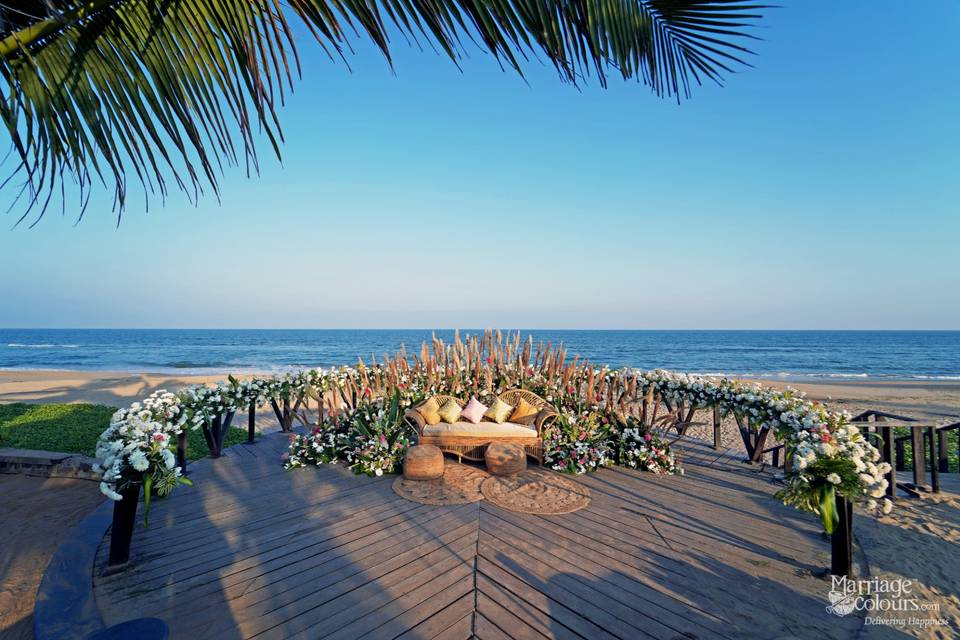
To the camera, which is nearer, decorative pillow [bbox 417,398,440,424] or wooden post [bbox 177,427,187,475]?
wooden post [bbox 177,427,187,475]

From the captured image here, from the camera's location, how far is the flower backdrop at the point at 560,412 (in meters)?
3.56

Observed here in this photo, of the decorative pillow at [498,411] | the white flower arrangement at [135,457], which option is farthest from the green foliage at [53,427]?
the decorative pillow at [498,411]

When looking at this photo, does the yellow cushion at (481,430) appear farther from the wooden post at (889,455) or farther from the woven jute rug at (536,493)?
the wooden post at (889,455)

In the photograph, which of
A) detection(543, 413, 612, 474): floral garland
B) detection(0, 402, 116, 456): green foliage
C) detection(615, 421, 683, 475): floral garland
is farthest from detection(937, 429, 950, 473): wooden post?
detection(0, 402, 116, 456): green foliage

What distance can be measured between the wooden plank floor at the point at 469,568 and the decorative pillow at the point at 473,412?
167 centimetres

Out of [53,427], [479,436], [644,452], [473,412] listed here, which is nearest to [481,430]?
[479,436]

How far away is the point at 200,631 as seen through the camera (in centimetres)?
281

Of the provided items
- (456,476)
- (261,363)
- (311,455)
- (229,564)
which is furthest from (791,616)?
(261,363)

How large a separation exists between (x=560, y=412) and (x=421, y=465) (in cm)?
225

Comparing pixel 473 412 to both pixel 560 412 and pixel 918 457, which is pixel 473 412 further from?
pixel 918 457

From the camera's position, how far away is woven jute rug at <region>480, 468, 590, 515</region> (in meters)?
4.66

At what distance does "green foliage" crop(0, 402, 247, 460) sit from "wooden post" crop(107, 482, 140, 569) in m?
3.56

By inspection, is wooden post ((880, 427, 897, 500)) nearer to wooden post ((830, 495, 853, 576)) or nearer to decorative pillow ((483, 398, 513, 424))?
wooden post ((830, 495, 853, 576))

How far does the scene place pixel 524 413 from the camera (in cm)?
674
